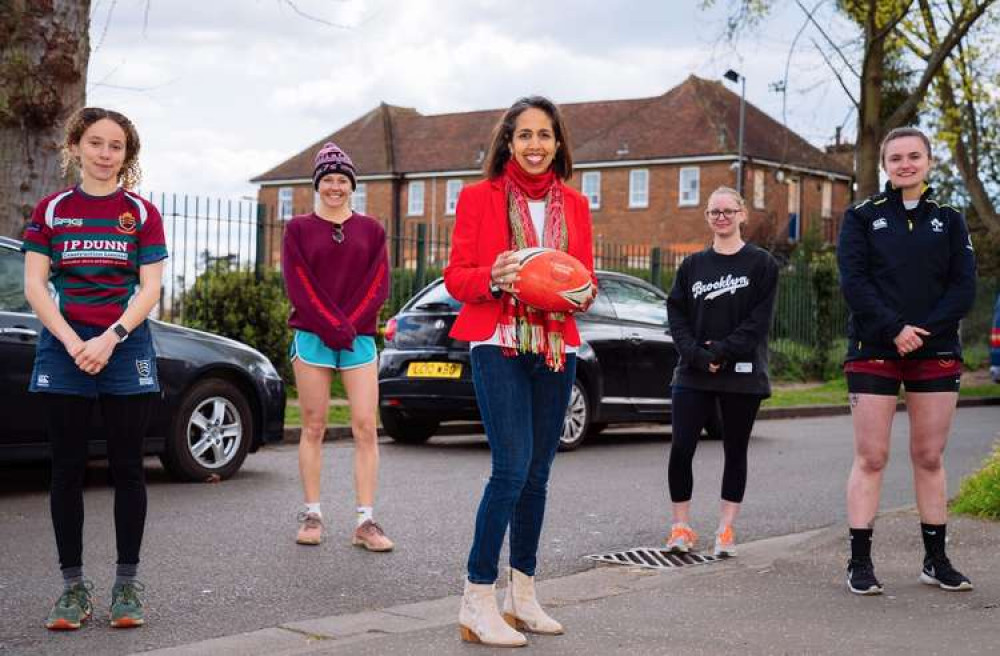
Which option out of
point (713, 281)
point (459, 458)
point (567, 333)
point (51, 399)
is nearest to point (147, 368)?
point (51, 399)

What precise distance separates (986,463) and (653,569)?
2.67 metres

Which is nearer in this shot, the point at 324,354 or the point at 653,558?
the point at 653,558

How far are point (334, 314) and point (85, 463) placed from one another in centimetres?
219

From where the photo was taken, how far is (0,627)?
17.3 ft

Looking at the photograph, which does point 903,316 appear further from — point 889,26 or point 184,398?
point 889,26

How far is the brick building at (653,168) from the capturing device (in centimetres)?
5522

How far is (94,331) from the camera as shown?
205 inches

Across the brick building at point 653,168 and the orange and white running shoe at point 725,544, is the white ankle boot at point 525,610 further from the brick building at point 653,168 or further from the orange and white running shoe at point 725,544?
the brick building at point 653,168

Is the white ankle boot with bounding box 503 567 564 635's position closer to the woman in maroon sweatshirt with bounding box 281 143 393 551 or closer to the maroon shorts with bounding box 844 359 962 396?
the maroon shorts with bounding box 844 359 962 396

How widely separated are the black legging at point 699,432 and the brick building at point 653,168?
140 ft

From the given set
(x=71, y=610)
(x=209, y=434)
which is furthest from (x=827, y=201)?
(x=71, y=610)

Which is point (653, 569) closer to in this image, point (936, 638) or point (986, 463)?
point (936, 638)

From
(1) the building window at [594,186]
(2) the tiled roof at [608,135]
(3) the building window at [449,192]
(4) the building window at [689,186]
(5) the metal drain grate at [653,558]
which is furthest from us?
(3) the building window at [449,192]

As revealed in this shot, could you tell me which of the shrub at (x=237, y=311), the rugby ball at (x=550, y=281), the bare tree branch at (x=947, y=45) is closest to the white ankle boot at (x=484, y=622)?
the rugby ball at (x=550, y=281)
